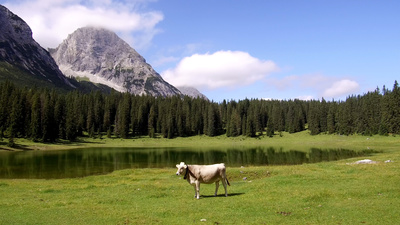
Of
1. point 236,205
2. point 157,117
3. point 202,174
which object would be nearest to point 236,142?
point 157,117

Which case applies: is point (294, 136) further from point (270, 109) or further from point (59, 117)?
point (59, 117)

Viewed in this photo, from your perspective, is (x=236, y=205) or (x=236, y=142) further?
(x=236, y=142)

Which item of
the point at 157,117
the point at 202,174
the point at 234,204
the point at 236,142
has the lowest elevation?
the point at 234,204

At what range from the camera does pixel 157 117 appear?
162 metres

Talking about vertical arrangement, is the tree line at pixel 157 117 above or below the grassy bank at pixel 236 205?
above

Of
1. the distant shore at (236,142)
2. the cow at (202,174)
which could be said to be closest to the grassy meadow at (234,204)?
the cow at (202,174)

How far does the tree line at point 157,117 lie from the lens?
107m

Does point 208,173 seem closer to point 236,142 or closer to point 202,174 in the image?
point 202,174

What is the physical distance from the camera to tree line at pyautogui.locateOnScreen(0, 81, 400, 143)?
10681 cm

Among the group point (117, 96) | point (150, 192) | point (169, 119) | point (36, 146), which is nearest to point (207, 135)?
point (169, 119)

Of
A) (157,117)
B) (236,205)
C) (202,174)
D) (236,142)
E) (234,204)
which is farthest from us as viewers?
(157,117)

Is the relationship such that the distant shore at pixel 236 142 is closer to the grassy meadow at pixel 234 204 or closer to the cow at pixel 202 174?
the grassy meadow at pixel 234 204

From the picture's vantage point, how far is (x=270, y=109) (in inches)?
7402

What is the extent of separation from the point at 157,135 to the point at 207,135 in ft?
89.9
